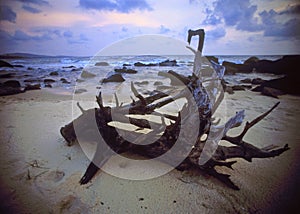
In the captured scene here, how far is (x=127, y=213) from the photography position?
155 cm

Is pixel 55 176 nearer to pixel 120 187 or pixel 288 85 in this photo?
pixel 120 187

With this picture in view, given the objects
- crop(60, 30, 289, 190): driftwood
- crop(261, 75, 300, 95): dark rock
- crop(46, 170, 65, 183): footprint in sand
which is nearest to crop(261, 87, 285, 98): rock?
crop(261, 75, 300, 95): dark rock

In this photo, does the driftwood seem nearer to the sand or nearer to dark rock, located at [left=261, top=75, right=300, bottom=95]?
the sand

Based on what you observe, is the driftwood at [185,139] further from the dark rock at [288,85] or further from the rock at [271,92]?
the dark rock at [288,85]

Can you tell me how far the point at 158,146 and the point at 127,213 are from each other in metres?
0.76

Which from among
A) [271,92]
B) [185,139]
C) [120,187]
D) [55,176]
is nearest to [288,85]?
[271,92]

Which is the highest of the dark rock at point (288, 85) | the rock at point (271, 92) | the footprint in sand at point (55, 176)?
the dark rock at point (288, 85)

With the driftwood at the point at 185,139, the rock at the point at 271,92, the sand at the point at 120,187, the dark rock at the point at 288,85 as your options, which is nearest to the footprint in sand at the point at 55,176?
the sand at the point at 120,187

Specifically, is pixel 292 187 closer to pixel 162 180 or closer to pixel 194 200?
pixel 194 200

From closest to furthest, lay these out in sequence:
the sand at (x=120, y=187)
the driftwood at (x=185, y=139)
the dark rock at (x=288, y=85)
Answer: the sand at (x=120, y=187), the driftwood at (x=185, y=139), the dark rock at (x=288, y=85)

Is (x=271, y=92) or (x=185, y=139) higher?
(x=185, y=139)

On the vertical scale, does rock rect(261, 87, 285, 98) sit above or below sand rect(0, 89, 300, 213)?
above

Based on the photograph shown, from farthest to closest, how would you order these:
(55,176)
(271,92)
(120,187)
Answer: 1. (271,92)
2. (55,176)
3. (120,187)

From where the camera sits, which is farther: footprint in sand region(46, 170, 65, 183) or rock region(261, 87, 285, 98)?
rock region(261, 87, 285, 98)
